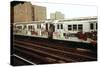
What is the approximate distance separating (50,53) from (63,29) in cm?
35

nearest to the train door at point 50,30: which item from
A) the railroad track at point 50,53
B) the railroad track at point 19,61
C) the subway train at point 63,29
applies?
the subway train at point 63,29

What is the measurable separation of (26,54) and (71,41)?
61 centimetres

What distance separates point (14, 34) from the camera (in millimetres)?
2432

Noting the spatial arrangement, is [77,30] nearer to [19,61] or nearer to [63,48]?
[63,48]

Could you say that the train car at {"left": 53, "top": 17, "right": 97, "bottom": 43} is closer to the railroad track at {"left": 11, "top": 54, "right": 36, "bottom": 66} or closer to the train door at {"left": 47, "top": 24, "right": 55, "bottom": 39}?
the train door at {"left": 47, "top": 24, "right": 55, "bottom": 39}

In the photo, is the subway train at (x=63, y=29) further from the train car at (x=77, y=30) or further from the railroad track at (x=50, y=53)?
the railroad track at (x=50, y=53)

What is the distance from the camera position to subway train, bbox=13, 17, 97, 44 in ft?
8.19

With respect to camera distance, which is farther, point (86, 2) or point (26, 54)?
point (86, 2)

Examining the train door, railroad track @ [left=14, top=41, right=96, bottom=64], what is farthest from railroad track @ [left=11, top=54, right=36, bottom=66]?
the train door

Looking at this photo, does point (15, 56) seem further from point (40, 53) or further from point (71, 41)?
point (71, 41)

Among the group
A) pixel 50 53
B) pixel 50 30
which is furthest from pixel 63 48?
pixel 50 30

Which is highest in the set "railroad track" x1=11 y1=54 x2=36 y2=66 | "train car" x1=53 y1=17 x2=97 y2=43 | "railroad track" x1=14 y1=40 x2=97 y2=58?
"train car" x1=53 y1=17 x2=97 y2=43

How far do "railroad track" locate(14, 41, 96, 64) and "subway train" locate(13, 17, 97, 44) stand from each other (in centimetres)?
14

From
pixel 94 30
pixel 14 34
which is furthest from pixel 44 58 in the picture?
pixel 94 30
